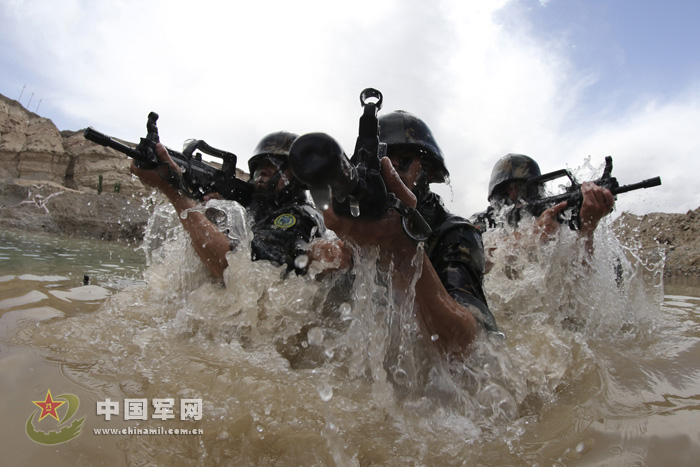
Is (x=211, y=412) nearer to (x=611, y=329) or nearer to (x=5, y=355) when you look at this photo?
(x=5, y=355)

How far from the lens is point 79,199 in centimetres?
2208

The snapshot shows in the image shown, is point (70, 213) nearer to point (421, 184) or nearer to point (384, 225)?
point (421, 184)

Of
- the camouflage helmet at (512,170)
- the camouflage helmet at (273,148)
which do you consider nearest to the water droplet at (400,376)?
the camouflage helmet at (273,148)

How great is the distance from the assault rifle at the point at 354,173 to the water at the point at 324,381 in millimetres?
357

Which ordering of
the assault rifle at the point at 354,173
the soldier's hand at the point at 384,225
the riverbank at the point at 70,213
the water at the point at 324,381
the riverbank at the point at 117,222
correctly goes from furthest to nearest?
the riverbank at the point at 70,213
the riverbank at the point at 117,222
the water at the point at 324,381
the soldier's hand at the point at 384,225
the assault rifle at the point at 354,173

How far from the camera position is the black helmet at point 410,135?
2479 mm

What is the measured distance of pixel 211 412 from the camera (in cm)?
154

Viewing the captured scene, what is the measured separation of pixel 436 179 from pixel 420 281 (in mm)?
1332

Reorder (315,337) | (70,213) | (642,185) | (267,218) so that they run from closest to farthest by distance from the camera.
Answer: (315,337)
(267,218)
(642,185)
(70,213)

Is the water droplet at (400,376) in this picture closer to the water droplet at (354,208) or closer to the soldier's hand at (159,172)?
the water droplet at (354,208)

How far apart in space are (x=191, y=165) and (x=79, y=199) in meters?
23.1

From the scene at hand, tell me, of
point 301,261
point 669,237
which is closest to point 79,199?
point 301,261

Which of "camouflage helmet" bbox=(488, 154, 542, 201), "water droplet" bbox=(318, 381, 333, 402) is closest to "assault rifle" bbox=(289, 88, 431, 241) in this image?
"water droplet" bbox=(318, 381, 333, 402)

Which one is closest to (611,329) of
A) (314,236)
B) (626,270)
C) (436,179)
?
(626,270)
